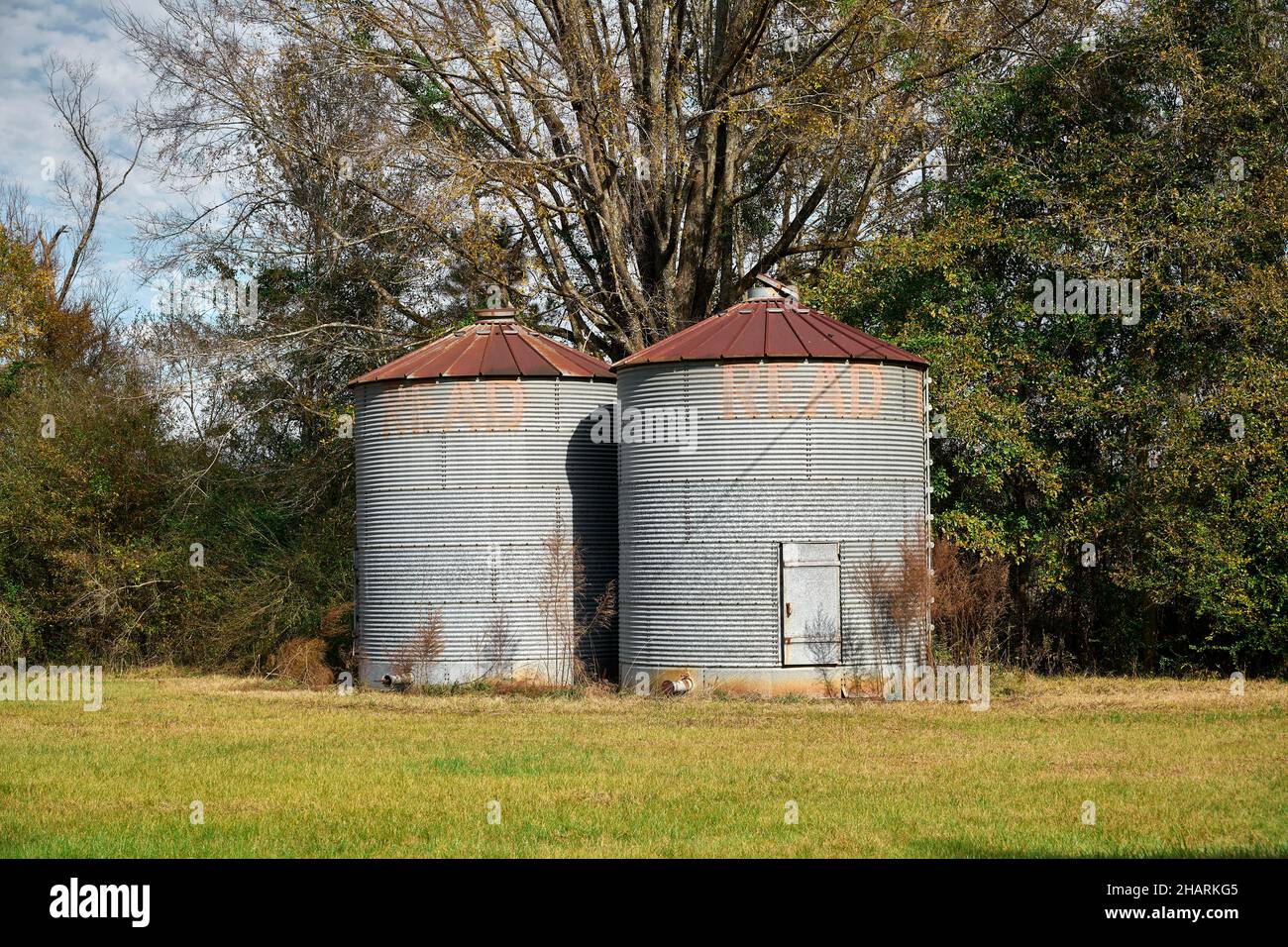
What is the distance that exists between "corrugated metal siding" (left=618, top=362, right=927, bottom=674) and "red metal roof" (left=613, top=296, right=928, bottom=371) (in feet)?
0.60

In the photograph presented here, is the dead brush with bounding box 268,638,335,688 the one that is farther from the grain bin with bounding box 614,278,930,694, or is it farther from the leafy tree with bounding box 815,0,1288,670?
the leafy tree with bounding box 815,0,1288,670

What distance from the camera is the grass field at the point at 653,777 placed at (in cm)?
1076

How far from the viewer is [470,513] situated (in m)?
21.9

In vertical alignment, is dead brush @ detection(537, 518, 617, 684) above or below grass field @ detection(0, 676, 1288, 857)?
above

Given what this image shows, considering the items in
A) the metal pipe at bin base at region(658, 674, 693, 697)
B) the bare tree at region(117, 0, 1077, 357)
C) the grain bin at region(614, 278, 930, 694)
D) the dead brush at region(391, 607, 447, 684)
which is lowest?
the metal pipe at bin base at region(658, 674, 693, 697)

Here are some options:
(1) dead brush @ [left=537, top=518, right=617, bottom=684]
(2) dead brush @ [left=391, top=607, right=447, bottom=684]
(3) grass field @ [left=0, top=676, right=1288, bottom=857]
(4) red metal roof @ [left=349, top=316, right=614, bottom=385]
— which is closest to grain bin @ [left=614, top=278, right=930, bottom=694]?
(3) grass field @ [left=0, top=676, right=1288, bottom=857]

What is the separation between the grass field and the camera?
10758 mm

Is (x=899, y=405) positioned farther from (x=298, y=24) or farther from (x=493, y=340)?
(x=298, y=24)

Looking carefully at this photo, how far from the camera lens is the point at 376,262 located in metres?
29.5

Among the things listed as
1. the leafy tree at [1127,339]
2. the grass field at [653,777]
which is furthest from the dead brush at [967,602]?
the grass field at [653,777]

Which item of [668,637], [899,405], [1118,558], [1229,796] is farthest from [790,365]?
[1229,796]

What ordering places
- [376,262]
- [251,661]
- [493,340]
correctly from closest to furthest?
1. [493,340]
2. [251,661]
3. [376,262]

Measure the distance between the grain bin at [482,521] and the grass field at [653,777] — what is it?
59.1 inches
